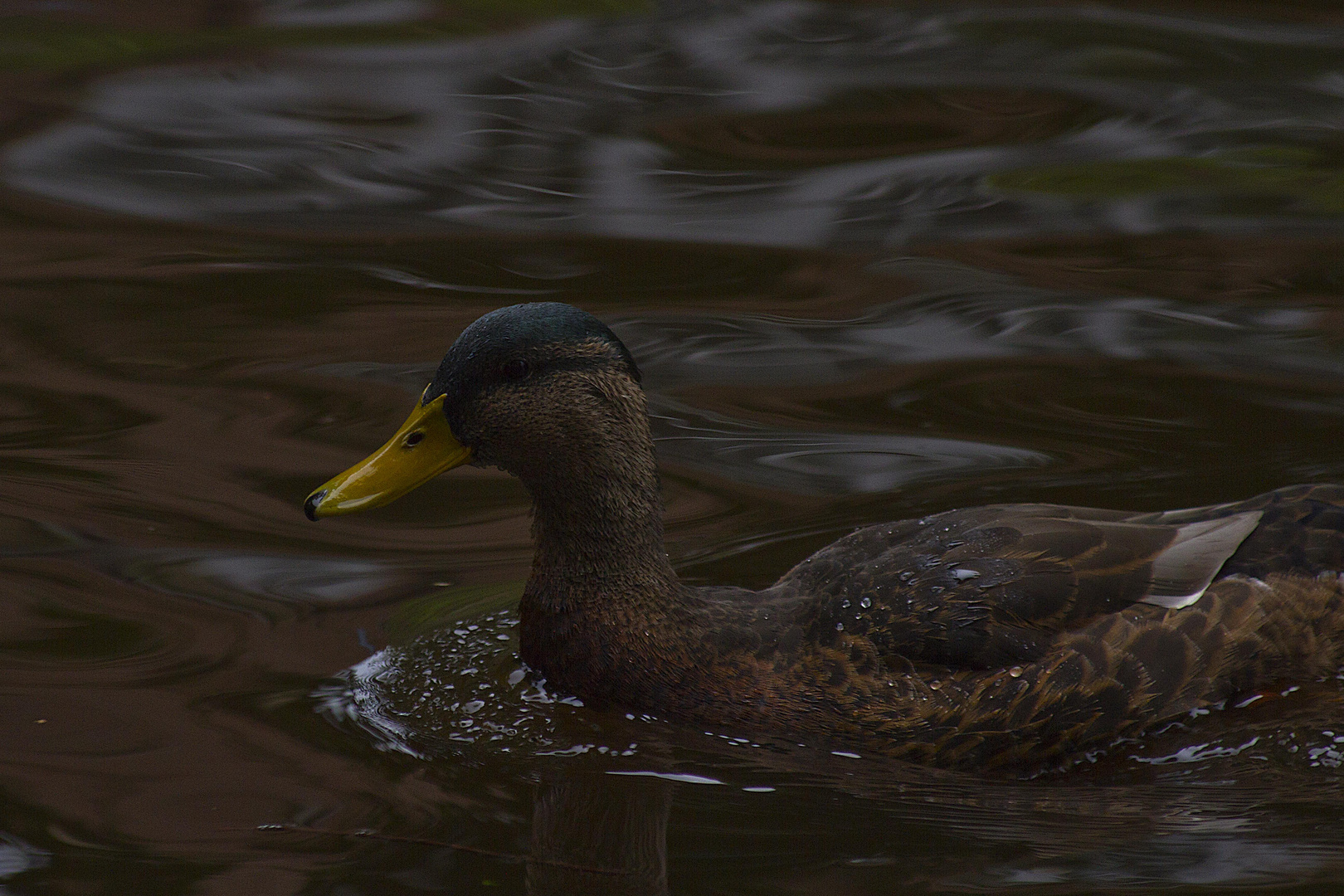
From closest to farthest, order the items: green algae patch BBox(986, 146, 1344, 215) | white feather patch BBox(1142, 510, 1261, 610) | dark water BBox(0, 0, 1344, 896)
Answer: dark water BBox(0, 0, 1344, 896) → white feather patch BBox(1142, 510, 1261, 610) → green algae patch BBox(986, 146, 1344, 215)

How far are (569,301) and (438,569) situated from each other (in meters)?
2.64

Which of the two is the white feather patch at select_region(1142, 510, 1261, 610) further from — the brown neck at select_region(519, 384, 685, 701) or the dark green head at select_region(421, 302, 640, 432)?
the dark green head at select_region(421, 302, 640, 432)

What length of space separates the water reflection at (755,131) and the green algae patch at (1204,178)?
0.02 metres

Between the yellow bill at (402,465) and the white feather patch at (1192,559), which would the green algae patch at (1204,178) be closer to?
the white feather patch at (1192,559)

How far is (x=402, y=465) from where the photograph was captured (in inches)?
228

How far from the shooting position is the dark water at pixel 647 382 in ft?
16.6

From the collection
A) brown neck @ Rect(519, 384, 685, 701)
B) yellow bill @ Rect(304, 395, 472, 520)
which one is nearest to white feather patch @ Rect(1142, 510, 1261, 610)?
brown neck @ Rect(519, 384, 685, 701)

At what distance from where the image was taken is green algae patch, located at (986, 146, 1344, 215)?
1066cm

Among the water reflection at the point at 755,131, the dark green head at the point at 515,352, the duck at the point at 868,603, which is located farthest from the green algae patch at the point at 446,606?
the water reflection at the point at 755,131

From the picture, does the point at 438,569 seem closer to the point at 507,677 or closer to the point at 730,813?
the point at 507,677

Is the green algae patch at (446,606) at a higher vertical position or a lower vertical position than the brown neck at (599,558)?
lower

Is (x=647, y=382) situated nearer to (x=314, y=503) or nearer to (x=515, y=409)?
(x=515, y=409)

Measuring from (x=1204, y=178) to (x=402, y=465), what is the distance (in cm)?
692

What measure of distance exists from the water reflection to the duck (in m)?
4.33
